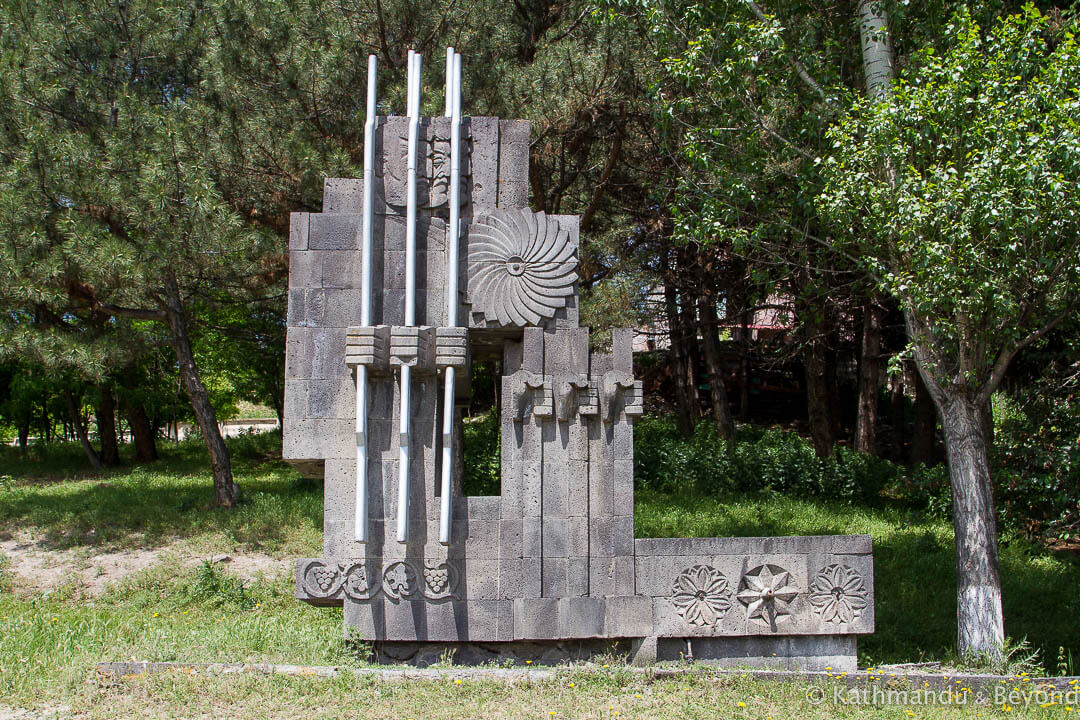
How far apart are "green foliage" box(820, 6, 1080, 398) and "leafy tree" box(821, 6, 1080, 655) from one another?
2 cm

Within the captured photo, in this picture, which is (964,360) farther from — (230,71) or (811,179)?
(230,71)

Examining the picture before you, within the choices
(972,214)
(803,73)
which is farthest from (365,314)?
(803,73)

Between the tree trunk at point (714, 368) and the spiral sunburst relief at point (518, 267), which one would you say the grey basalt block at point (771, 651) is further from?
the tree trunk at point (714, 368)

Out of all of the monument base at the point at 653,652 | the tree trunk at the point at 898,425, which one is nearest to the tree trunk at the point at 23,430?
the monument base at the point at 653,652

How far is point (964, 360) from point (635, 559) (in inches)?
147

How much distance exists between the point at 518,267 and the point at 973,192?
3.94 metres

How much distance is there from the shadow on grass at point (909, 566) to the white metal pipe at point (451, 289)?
15.4ft

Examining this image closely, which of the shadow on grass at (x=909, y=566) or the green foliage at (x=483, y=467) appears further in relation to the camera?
the green foliage at (x=483, y=467)

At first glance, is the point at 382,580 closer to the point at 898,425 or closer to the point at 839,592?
the point at 839,592

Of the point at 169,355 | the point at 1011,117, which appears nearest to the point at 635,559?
the point at 1011,117

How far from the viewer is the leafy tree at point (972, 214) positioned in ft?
22.8

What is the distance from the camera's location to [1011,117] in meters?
7.15

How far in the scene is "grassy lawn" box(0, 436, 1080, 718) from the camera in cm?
605

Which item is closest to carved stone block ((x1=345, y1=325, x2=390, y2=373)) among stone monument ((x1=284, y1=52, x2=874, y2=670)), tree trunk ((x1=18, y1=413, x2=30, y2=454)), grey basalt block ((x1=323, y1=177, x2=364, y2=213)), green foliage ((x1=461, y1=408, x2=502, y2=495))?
stone monument ((x1=284, y1=52, x2=874, y2=670))
